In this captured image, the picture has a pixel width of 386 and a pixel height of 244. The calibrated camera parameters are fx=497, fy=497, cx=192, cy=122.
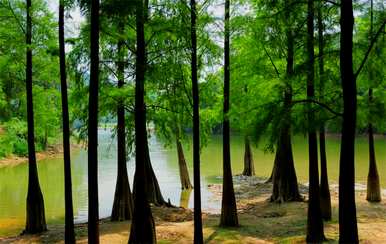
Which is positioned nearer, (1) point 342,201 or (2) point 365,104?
(1) point 342,201

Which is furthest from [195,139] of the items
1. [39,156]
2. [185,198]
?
[39,156]

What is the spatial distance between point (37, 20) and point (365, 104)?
38.7ft

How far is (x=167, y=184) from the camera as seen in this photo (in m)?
34.2

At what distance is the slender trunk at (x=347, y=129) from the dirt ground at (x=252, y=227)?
4991 mm

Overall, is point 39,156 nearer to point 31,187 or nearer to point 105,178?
point 105,178

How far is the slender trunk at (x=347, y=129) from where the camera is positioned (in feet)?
31.0

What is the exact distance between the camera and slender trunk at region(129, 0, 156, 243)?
1359 cm

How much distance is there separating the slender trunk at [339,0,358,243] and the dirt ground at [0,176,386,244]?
197 inches

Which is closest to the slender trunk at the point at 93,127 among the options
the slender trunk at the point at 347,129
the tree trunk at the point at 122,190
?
the slender trunk at the point at 347,129

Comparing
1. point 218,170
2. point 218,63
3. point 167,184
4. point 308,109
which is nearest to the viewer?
point 308,109

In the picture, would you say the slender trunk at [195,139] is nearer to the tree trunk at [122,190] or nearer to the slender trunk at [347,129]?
the slender trunk at [347,129]

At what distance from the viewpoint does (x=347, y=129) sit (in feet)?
31.2

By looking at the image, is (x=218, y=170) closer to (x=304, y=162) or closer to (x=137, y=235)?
(x=304, y=162)

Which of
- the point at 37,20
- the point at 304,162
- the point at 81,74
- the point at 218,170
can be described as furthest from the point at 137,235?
the point at 304,162
